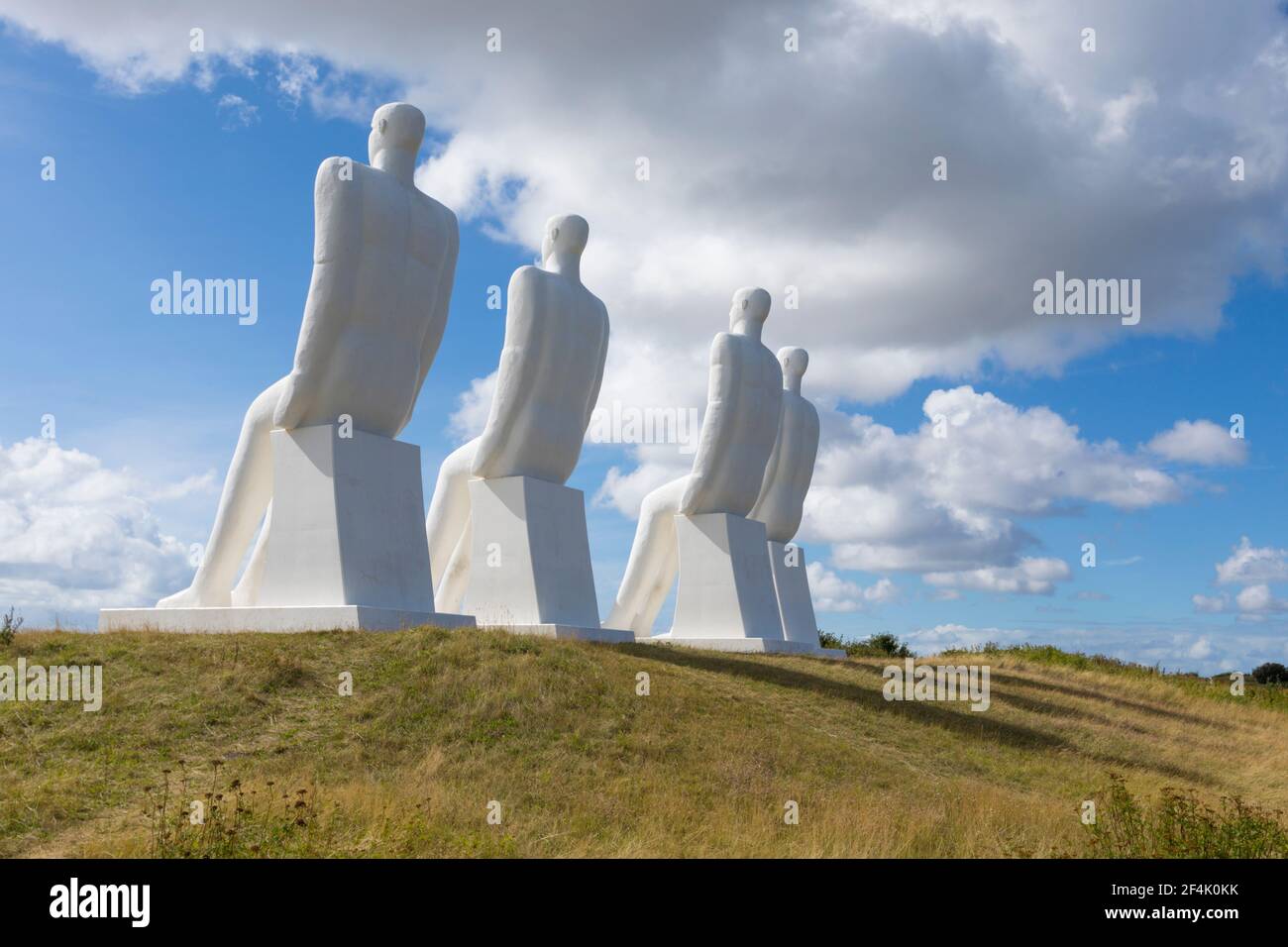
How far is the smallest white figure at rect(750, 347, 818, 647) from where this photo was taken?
24.0m

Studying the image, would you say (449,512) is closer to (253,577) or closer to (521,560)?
(521,560)

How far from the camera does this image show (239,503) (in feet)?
53.1

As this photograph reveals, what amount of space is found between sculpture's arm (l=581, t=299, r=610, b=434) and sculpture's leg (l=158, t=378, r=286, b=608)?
4.72m

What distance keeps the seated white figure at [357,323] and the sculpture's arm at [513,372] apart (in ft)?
4.80

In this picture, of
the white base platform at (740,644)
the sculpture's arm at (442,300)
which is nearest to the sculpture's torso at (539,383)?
the sculpture's arm at (442,300)

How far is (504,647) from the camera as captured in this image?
14.0m

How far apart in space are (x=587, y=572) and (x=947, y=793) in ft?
24.9

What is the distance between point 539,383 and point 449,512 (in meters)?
3.15

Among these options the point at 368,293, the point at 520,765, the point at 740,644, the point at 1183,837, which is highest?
the point at 368,293

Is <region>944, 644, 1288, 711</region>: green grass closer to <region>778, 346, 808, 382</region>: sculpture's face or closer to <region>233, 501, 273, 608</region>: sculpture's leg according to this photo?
<region>778, 346, 808, 382</region>: sculpture's face

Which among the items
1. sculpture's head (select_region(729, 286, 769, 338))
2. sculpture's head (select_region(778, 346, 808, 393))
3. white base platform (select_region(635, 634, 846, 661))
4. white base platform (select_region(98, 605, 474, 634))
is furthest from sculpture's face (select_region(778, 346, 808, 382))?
white base platform (select_region(98, 605, 474, 634))

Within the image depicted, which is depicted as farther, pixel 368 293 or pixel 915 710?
pixel 915 710

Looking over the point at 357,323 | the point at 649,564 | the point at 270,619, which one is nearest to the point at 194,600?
the point at 270,619
